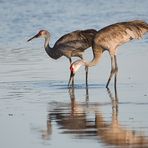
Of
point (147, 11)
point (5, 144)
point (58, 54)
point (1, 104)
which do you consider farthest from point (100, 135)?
point (147, 11)

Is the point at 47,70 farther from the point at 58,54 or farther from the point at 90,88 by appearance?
the point at 90,88

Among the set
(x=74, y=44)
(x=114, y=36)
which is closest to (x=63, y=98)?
(x=114, y=36)

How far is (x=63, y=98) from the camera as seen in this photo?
14.7 m

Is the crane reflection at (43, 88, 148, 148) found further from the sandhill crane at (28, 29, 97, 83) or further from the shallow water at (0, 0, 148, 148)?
the sandhill crane at (28, 29, 97, 83)

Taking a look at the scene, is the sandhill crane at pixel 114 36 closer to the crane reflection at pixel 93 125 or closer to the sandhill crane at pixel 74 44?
the sandhill crane at pixel 74 44

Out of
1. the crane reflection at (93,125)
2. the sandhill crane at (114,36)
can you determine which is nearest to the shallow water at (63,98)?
the crane reflection at (93,125)

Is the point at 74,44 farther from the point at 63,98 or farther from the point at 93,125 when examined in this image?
the point at 93,125

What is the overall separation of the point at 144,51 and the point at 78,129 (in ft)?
27.7

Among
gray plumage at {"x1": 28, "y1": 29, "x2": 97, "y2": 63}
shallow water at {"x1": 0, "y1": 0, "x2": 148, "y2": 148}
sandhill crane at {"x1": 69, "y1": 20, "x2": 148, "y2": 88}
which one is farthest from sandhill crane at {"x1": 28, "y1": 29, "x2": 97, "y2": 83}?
sandhill crane at {"x1": 69, "y1": 20, "x2": 148, "y2": 88}

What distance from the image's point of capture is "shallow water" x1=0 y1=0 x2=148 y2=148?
1115 cm

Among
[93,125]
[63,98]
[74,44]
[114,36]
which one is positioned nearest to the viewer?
[93,125]

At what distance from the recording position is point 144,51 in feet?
65.0

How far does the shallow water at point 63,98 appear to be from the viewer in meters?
11.1

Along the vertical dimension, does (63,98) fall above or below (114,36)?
below
